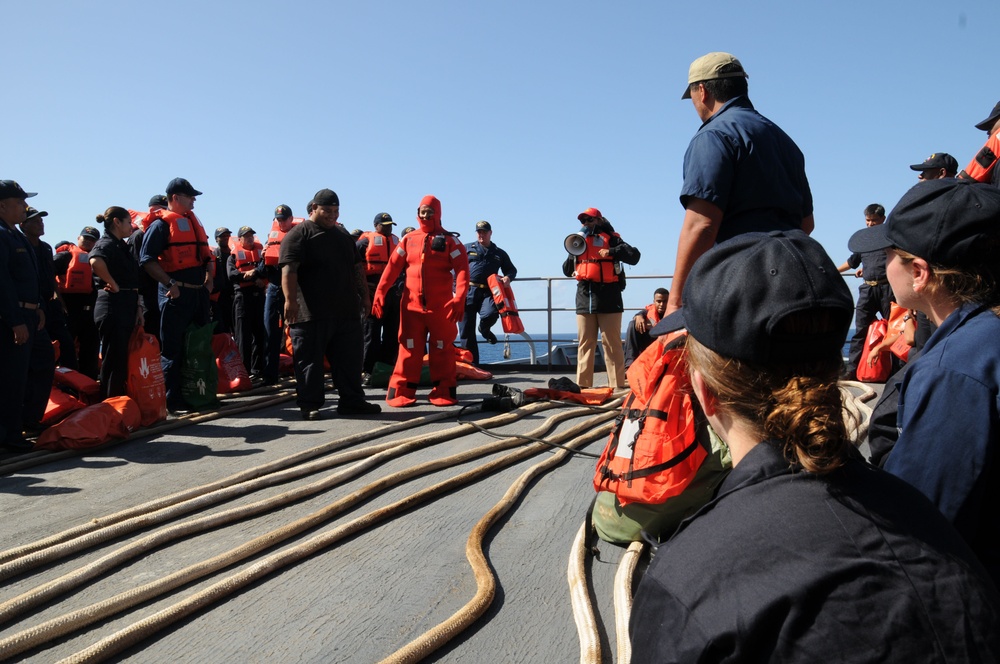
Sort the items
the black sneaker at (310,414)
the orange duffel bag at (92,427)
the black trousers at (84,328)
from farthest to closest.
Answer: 1. the black trousers at (84,328)
2. the black sneaker at (310,414)
3. the orange duffel bag at (92,427)

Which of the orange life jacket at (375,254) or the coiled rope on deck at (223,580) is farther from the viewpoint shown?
the orange life jacket at (375,254)

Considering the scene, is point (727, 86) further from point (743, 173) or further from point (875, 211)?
point (875, 211)

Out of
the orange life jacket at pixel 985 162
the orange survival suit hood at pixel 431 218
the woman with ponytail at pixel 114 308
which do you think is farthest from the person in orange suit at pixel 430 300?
the orange life jacket at pixel 985 162

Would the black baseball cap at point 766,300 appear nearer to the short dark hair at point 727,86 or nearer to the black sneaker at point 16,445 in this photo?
the short dark hair at point 727,86

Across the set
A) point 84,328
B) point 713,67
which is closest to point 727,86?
point 713,67

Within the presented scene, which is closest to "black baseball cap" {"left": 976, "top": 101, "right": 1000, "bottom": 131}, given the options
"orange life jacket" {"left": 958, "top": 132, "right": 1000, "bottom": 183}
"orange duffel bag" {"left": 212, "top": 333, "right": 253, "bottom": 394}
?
"orange life jacket" {"left": 958, "top": 132, "right": 1000, "bottom": 183}

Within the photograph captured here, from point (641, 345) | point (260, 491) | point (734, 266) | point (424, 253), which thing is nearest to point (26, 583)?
point (260, 491)

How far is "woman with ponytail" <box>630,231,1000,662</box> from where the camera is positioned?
1177mm

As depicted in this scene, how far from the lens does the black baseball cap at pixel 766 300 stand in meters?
1.35

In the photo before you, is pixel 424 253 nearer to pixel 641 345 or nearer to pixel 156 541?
pixel 641 345

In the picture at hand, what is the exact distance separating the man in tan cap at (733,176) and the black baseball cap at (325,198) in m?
4.65

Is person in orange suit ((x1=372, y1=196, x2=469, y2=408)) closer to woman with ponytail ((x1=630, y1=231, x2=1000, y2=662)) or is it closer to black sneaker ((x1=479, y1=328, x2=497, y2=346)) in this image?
black sneaker ((x1=479, y1=328, x2=497, y2=346))

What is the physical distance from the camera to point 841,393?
1413 mm

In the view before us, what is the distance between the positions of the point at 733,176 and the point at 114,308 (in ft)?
19.1
